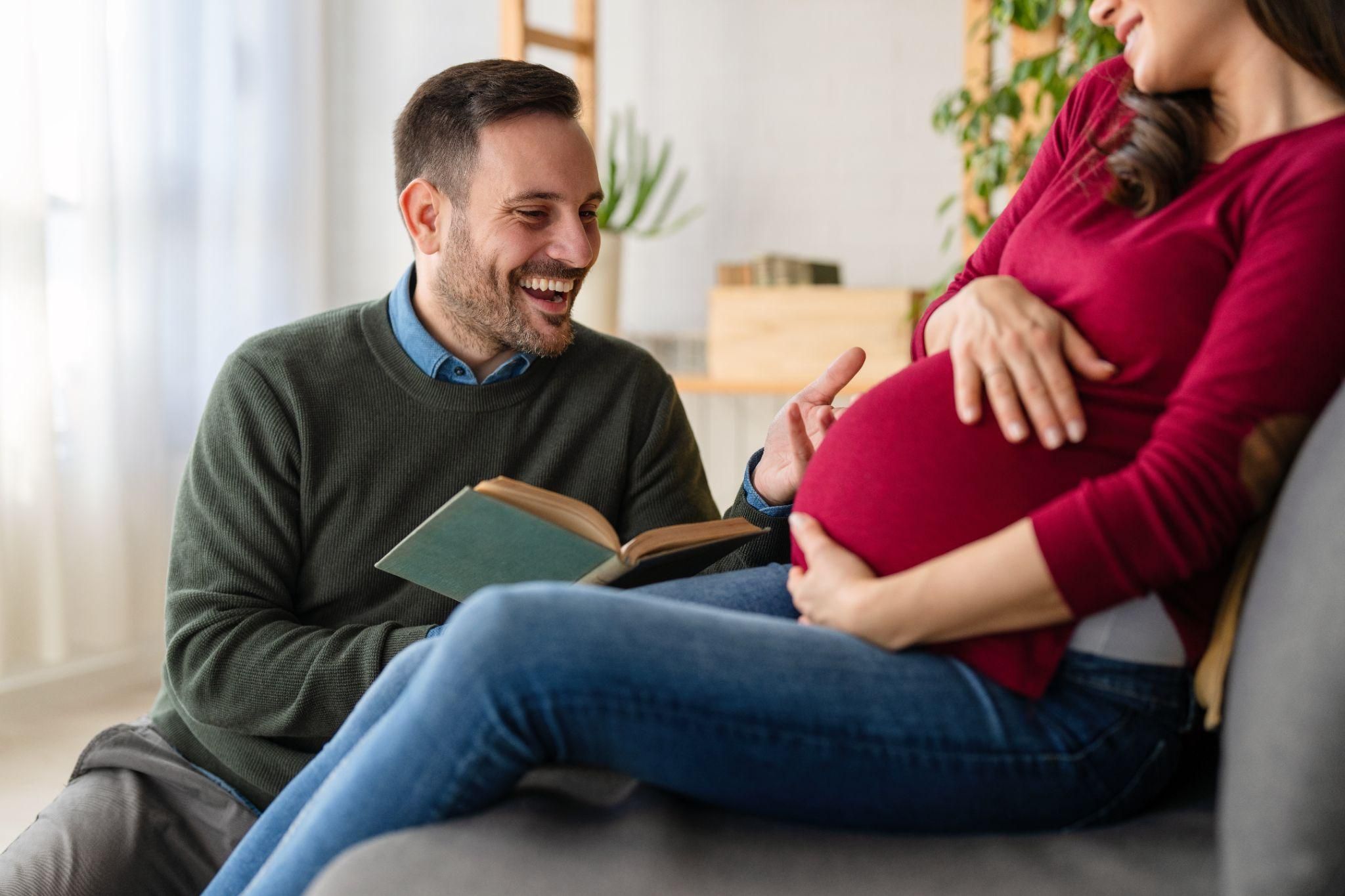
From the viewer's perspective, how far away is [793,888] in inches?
33.9

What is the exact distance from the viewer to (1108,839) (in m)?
0.93

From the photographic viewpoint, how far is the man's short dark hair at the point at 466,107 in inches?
64.1

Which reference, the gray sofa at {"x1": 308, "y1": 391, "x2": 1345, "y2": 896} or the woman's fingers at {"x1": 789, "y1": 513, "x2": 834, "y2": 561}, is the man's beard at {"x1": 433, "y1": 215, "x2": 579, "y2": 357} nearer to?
the woman's fingers at {"x1": 789, "y1": 513, "x2": 834, "y2": 561}

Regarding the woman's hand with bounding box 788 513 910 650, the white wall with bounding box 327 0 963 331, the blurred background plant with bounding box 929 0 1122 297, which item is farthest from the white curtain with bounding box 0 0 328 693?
the woman's hand with bounding box 788 513 910 650

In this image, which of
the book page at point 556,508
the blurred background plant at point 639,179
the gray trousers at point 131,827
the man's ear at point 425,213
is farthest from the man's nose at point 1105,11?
the blurred background plant at point 639,179

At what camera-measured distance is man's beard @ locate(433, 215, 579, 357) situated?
1603mm

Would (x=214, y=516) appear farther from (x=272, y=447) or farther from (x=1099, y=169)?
(x=1099, y=169)

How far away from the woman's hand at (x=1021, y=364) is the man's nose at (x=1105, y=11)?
0.79 ft

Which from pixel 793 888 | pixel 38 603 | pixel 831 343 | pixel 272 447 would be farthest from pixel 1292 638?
pixel 38 603

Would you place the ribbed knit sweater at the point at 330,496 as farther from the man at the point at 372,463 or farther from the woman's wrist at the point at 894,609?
the woman's wrist at the point at 894,609

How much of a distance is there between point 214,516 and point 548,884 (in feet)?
2.60

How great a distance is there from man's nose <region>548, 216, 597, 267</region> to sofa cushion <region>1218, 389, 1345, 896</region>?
990 millimetres

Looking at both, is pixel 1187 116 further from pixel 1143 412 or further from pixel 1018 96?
pixel 1018 96

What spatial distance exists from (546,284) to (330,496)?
1.30 feet
